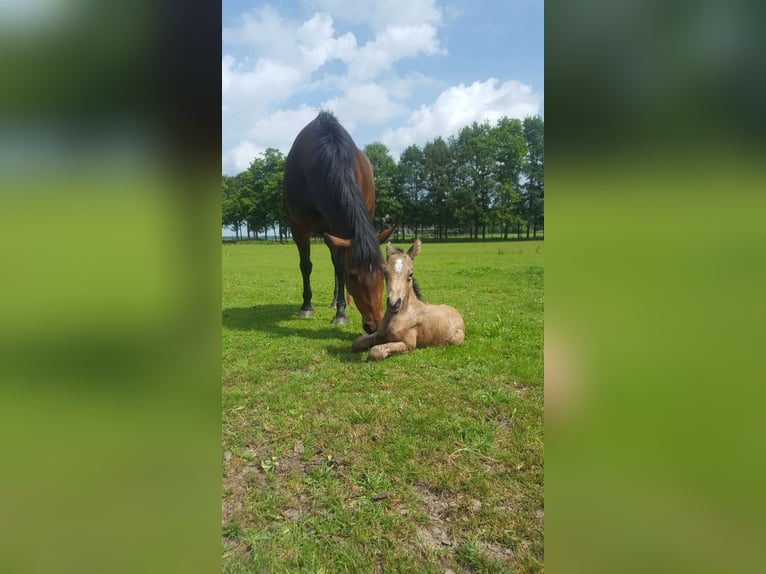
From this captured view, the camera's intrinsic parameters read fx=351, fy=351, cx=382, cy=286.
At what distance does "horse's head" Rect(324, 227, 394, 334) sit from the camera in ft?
16.8

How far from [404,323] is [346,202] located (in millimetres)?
2188

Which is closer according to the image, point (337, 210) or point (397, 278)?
point (397, 278)

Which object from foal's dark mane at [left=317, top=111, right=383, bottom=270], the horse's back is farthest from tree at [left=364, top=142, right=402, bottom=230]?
foal's dark mane at [left=317, top=111, right=383, bottom=270]

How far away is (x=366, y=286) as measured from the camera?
515cm

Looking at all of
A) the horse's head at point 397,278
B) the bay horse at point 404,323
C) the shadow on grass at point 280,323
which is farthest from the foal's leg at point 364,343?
the horse's head at point 397,278

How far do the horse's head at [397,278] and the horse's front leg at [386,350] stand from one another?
456mm

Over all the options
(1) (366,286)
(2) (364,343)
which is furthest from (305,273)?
(2) (364,343)

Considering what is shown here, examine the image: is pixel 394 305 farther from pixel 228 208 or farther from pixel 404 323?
pixel 228 208

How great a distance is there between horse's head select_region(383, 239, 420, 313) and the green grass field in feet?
2.45

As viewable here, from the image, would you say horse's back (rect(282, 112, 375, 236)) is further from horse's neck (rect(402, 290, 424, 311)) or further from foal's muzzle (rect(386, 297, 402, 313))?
foal's muzzle (rect(386, 297, 402, 313))

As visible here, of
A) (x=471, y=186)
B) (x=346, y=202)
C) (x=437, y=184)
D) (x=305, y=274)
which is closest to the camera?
(x=346, y=202)
